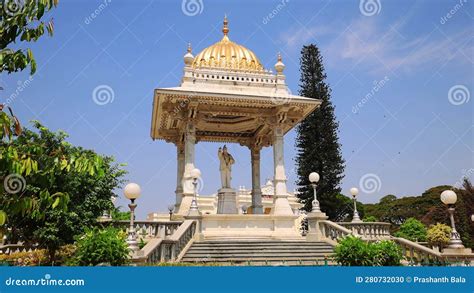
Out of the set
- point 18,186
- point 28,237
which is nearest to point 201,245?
point 28,237

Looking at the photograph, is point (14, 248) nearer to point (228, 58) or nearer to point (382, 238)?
point (228, 58)

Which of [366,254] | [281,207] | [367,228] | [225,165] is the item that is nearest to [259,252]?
[281,207]

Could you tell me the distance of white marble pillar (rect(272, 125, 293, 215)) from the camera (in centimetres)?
1730

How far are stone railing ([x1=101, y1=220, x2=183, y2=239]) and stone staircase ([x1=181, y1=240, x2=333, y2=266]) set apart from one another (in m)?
0.96

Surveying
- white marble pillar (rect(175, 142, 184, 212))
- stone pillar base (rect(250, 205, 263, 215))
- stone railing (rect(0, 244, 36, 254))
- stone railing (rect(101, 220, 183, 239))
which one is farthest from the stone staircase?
stone railing (rect(0, 244, 36, 254))

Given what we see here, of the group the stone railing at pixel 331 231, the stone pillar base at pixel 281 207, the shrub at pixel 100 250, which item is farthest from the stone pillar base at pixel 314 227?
the shrub at pixel 100 250

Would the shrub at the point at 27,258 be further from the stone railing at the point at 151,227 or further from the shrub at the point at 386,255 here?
the shrub at the point at 386,255

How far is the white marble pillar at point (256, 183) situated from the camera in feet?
70.3

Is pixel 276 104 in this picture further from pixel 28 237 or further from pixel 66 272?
pixel 66 272

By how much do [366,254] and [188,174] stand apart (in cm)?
967

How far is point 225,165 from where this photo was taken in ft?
66.7

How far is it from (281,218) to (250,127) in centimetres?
689

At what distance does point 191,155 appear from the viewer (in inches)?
685

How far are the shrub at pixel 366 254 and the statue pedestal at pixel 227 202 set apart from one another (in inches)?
421
